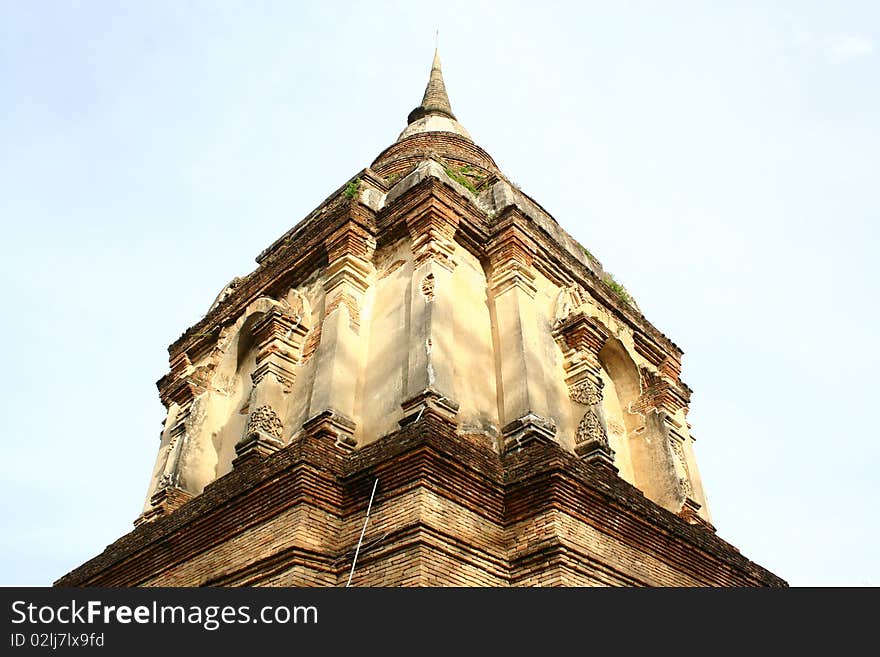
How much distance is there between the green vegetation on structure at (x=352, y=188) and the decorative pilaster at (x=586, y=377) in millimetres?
3252

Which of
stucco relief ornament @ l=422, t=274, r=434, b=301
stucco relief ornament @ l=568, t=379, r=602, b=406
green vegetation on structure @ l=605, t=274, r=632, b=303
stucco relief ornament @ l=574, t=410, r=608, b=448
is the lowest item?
stucco relief ornament @ l=574, t=410, r=608, b=448

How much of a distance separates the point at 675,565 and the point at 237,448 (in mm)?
4762

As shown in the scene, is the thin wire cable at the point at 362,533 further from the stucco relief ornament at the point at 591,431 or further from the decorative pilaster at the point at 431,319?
the stucco relief ornament at the point at 591,431

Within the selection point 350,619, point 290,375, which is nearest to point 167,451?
point 290,375

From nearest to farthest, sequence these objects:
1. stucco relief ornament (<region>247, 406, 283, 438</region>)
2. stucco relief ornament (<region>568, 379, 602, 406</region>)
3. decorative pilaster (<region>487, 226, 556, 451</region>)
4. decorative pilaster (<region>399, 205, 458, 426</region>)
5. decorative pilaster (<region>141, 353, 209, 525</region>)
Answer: decorative pilaster (<region>399, 205, 458, 426</region>), decorative pilaster (<region>487, 226, 556, 451</region>), stucco relief ornament (<region>247, 406, 283, 438</region>), stucco relief ornament (<region>568, 379, 602, 406</region>), decorative pilaster (<region>141, 353, 209, 525</region>)

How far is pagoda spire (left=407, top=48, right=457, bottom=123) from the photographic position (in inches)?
759

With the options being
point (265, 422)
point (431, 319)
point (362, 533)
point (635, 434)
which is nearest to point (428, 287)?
point (431, 319)

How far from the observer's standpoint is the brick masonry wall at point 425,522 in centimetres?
700

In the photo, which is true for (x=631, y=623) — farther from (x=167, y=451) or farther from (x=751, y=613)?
(x=167, y=451)

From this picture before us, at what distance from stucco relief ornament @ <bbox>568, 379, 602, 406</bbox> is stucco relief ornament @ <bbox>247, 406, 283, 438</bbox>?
3.40 m

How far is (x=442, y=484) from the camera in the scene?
23.7ft

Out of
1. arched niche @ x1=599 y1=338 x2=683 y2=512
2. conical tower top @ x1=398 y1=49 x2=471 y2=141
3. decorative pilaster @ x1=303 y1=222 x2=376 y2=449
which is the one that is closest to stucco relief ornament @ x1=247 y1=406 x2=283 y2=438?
decorative pilaster @ x1=303 y1=222 x2=376 y2=449

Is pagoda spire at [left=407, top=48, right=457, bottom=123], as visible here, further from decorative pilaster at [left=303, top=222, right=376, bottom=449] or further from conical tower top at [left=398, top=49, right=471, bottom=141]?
decorative pilaster at [left=303, top=222, right=376, bottom=449]

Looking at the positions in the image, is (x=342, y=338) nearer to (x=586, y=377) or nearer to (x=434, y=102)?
(x=586, y=377)
